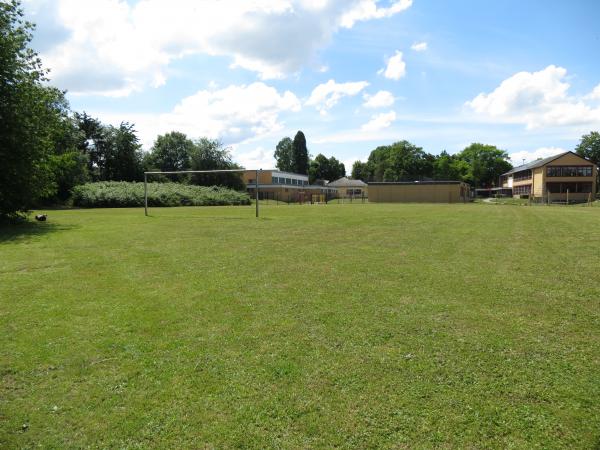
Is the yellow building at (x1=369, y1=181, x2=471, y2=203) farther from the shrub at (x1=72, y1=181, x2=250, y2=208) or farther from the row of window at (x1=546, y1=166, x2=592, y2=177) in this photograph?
the shrub at (x1=72, y1=181, x2=250, y2=208)

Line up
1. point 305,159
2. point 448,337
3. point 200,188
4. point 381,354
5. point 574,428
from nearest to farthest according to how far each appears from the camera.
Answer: point 574,428 → point 381,354 → point 448,337 → point 200,188 → point 305,159

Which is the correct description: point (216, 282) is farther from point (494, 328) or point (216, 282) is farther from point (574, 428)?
point (574, 428)

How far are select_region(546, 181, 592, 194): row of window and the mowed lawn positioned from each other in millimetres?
70218

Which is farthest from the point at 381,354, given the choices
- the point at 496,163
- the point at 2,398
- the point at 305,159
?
the point at 496,163

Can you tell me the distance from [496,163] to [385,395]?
11731cm

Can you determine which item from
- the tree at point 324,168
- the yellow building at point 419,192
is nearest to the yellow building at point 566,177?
the yellow building at point 419,192

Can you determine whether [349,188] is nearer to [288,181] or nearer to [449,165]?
[288,181]

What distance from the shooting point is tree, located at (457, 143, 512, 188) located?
4131 inches

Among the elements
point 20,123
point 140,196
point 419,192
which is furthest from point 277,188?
point 20,123

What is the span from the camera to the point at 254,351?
4.68 meters

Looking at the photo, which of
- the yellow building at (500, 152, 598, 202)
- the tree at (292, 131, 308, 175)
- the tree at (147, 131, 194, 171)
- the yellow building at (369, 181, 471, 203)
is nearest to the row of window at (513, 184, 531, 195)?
the yellow building at (500, 152, 598, 202)

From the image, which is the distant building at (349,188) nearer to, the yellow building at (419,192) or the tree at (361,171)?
the tree at (361,171)

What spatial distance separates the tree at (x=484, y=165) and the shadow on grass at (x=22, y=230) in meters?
102

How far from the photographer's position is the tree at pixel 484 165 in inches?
Answer: 4131
